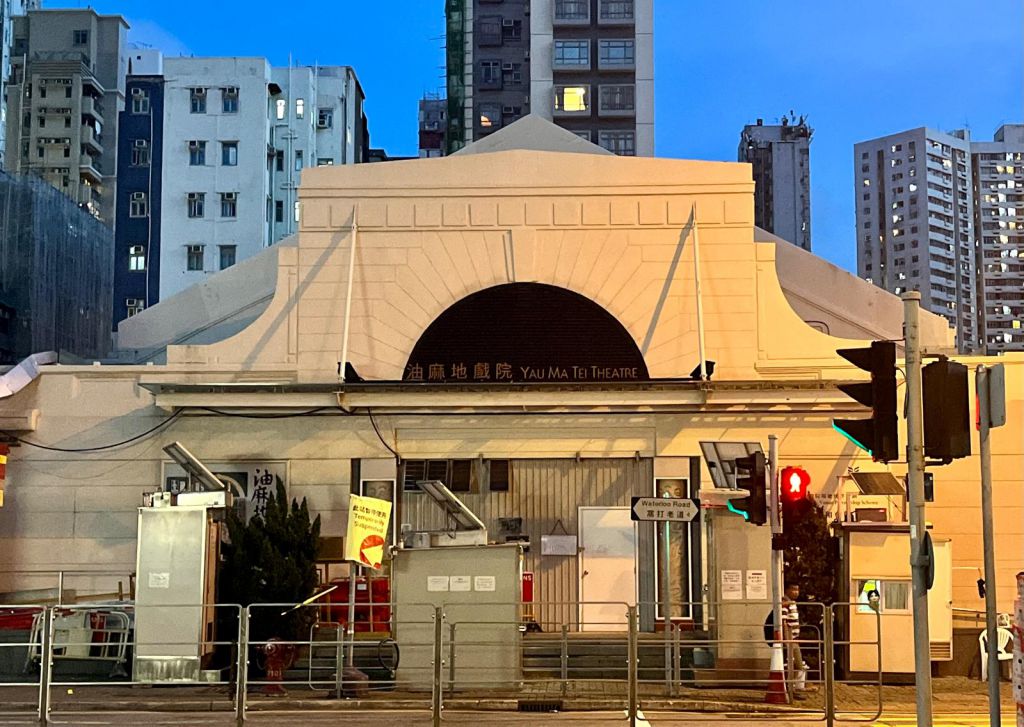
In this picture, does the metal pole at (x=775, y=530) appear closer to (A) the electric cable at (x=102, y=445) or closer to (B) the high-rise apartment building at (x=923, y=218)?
(A) the electric cable at (x=102, y=445)

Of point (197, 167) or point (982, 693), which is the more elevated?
point (197, 167)

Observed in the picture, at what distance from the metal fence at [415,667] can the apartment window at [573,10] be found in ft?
180

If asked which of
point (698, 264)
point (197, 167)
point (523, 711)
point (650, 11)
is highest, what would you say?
point (650, 11)

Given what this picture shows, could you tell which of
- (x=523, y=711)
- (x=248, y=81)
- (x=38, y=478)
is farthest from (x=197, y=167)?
(x=523, y=711)

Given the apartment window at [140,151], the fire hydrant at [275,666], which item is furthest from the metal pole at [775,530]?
the apartment window at [140,151]

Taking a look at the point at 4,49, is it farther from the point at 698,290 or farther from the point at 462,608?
the point at 462,608

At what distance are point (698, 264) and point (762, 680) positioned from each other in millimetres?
8339

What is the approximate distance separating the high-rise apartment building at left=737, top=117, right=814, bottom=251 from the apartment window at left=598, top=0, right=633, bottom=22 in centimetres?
4480

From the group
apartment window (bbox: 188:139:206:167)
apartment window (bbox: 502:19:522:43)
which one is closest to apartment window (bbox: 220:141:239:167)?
apartment window (bbox: 188:139:206:167)

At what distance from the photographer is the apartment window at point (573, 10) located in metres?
68.8

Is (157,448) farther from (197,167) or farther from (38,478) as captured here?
(197,167)

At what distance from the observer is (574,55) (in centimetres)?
6912

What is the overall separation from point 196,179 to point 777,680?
184 feet

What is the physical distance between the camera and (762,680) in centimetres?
1634
